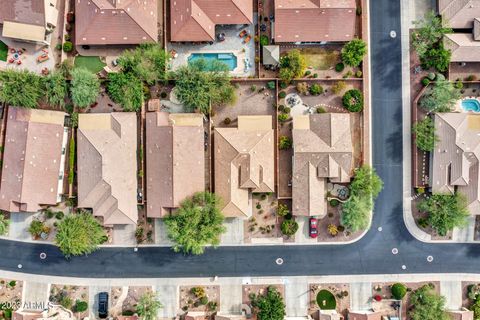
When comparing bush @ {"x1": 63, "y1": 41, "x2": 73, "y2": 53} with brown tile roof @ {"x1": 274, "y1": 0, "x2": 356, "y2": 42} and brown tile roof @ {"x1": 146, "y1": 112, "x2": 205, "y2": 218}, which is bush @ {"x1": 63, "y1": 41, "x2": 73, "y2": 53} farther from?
brown tile roof @ {"x1": 274, "y1": 0, "x2": 356, "y2": 42}

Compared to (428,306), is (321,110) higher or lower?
higher

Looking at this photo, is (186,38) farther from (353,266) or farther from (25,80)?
(353,266)

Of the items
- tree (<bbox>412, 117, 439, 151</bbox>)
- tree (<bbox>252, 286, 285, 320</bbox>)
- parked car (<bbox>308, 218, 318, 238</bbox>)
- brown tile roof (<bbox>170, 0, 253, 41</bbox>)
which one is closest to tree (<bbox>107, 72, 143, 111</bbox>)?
A: brown tile roof (<bbox>170, 0, 253, 41</bbox>)

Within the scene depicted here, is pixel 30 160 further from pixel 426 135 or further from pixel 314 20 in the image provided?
pixel 426 135

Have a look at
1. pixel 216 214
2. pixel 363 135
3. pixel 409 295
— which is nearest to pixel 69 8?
pixel 216 214

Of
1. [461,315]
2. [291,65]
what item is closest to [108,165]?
[291,65]

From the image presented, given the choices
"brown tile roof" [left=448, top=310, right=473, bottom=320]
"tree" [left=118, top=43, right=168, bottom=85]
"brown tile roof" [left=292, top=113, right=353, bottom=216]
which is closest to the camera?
"tree" [left=118, top=43, right=168, bottom=85]
